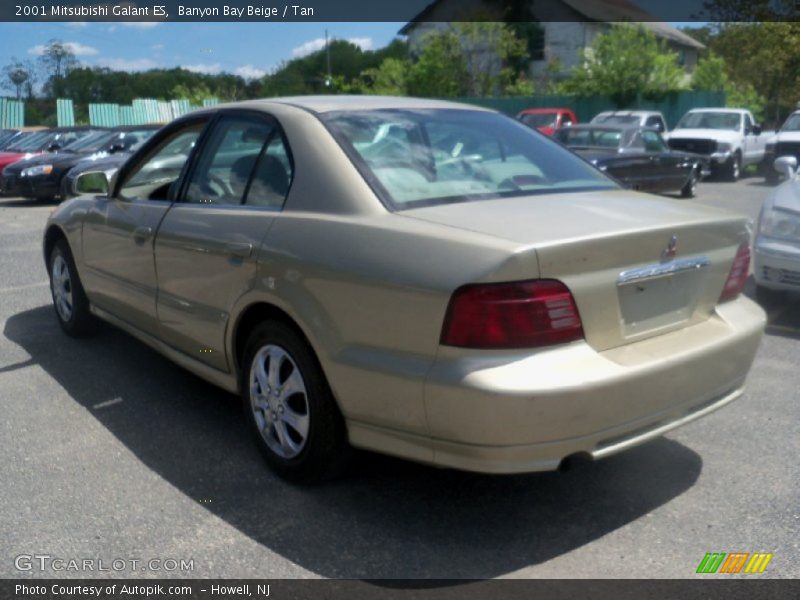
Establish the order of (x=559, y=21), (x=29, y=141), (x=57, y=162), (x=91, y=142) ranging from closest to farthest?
(x=57, y=162), (x=91, y=142), (x=29, y=141), (x=559, y=21)

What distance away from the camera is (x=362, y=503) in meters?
3.70

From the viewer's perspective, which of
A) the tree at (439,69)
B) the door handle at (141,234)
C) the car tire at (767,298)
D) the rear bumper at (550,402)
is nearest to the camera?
the rear bumper at (550,402)

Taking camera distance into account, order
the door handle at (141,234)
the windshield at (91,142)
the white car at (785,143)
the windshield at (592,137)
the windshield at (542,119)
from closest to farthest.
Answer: the door handle at (141,234) < the windshield at (592,137) < the windshield at (91,142) < the white car at (785,143) < the windshield at (542,119)

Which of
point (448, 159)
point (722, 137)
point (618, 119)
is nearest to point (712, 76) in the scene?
point (618, 119)

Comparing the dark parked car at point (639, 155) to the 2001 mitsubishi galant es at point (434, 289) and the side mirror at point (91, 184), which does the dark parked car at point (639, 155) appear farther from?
the 2001 mitsubishi galant es at point (434, 289)

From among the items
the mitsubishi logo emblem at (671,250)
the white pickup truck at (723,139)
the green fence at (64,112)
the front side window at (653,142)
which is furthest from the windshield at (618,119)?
the green fence at (64,112)

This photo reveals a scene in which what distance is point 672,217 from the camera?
3.54 meters

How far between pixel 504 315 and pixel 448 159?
1.14 metres

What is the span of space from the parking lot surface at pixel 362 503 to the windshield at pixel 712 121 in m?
19.5

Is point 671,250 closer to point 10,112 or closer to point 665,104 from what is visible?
point 665,104

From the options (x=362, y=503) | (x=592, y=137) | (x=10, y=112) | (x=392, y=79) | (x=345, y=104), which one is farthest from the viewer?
(x=392, y=79)

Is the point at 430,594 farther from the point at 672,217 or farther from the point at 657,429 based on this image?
the point at 672,217

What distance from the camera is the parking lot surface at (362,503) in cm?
324

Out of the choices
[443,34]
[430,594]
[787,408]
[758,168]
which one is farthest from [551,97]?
[430,594]
